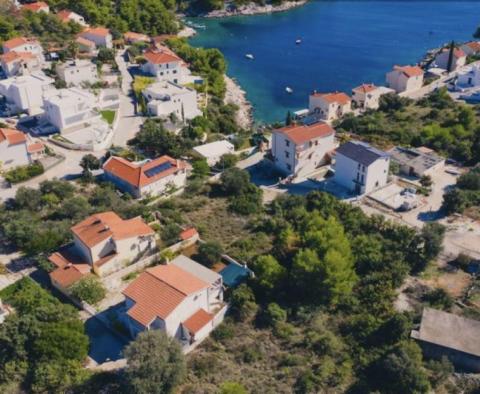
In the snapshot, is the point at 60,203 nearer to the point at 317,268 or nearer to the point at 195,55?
the point at 317,268

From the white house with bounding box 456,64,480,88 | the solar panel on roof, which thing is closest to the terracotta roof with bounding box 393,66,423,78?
the white house with bounding box 456,64,480,88

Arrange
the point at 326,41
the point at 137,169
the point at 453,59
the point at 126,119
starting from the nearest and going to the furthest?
1. the point at 137,169
2. the point at 126,119
3. the point at 453,59
4. the point at 326,41

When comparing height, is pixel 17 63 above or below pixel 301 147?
above

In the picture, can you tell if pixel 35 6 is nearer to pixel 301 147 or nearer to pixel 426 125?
pixel 301 147

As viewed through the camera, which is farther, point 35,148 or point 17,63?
point 17,63

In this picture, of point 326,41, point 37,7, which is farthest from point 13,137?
point 326,41

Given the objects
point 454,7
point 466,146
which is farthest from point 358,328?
point 454,7
